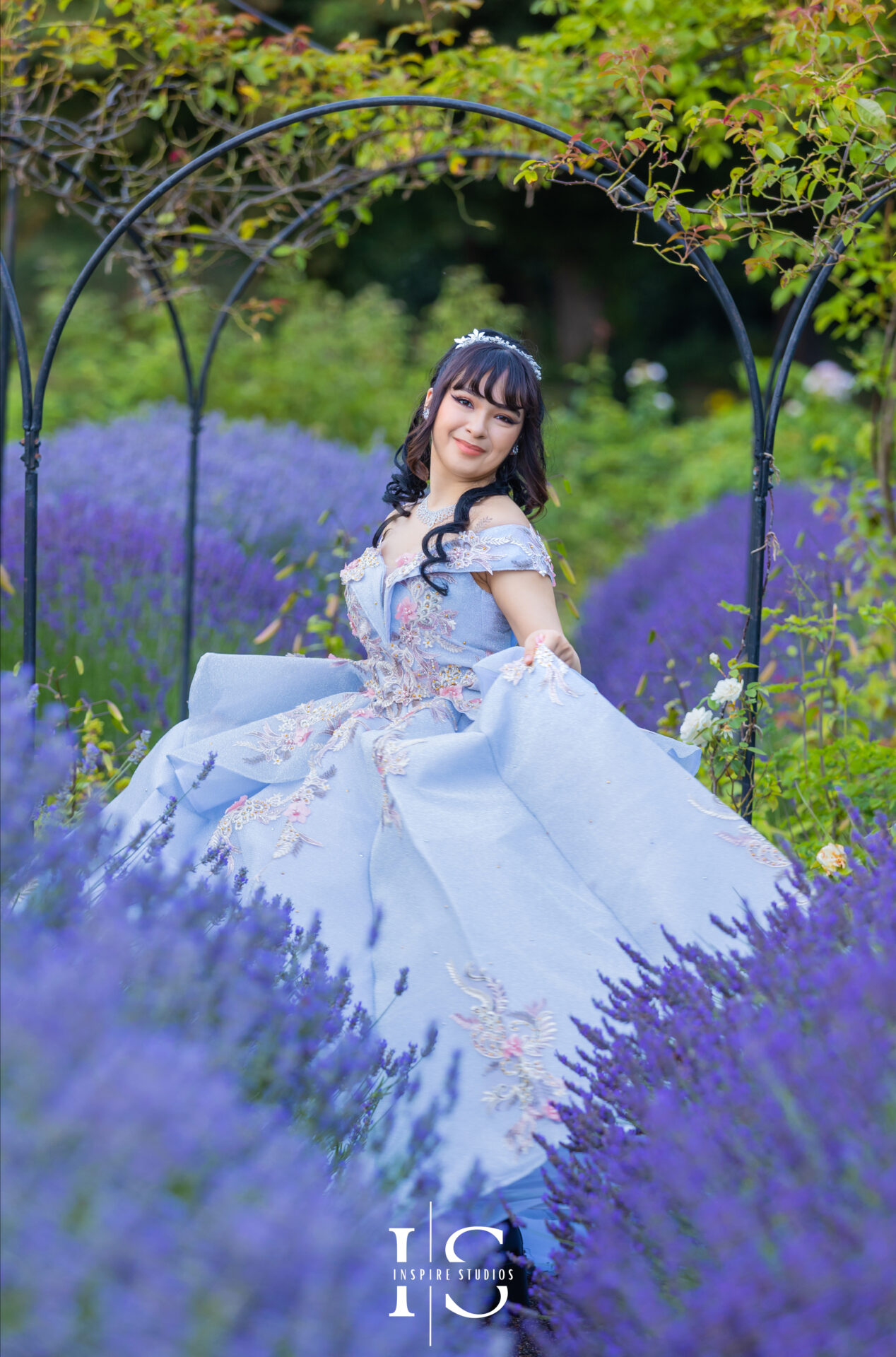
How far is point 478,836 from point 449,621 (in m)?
0.54

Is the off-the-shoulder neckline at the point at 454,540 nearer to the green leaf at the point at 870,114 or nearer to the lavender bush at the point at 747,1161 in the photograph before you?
the green leaf at the point at 870,114

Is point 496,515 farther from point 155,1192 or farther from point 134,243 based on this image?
point 134,243

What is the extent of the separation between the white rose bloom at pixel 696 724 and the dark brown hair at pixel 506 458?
0.56 metres

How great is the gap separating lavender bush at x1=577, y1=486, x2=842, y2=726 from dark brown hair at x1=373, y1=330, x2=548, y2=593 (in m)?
0.73

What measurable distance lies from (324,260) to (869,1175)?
38.9 feet

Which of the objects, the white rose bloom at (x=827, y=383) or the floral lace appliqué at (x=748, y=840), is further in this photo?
the white rose bloom at (x=827, y=383)

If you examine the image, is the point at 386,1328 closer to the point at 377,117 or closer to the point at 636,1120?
the point at 636,1120

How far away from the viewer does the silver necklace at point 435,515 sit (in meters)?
2.48

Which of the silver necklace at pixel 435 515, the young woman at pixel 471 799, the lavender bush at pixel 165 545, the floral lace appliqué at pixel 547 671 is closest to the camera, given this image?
the young woman at pixel 471 799

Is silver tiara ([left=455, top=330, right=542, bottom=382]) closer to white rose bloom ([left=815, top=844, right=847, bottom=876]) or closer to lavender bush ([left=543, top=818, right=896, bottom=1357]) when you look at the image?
white rose bloom ([left=815, top=844, right=847, bottom=876])

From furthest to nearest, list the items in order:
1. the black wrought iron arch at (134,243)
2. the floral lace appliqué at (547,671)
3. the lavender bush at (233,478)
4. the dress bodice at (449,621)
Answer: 1. the lavender bush at (233,478)
2. the black wrought iron arch at (134,243)
3. the dress bodice at (449,621)
4. the floral lace appliqué at (547,671)

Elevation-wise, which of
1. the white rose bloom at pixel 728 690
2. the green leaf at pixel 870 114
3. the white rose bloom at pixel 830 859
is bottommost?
the white rose bloom at pixel 830 859

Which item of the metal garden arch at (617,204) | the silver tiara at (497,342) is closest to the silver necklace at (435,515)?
the silver tiara at (497,342)

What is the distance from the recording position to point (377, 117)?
12.0 ft
